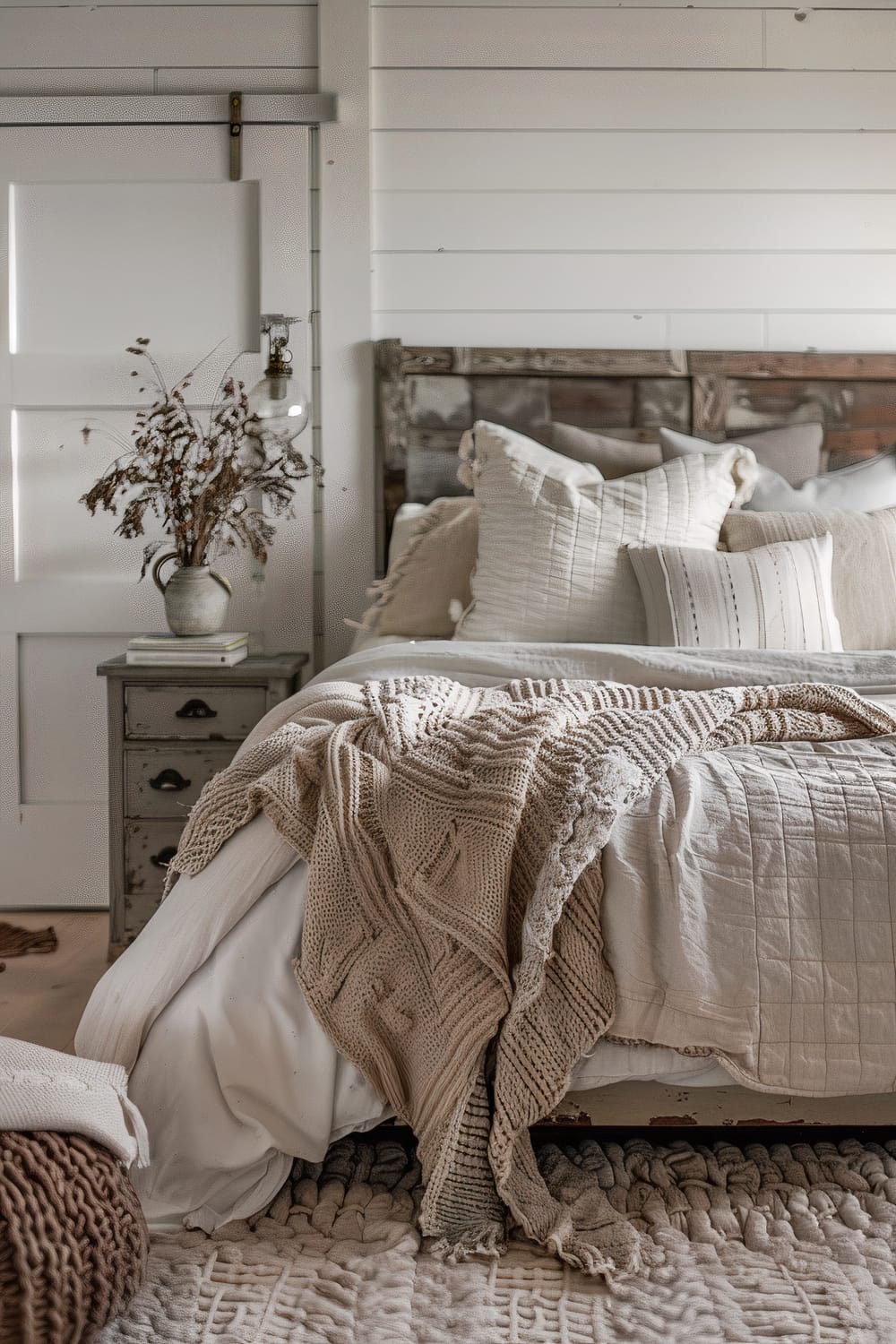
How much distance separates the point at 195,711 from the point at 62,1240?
165cm

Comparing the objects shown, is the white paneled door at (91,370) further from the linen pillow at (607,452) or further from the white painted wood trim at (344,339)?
the linen pillow at (607,452)

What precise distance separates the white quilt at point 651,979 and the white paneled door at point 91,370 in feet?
5.71

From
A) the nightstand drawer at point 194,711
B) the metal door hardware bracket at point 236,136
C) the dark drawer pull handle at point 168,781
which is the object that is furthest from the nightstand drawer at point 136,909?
the metal door hardware bracket at point 236,136

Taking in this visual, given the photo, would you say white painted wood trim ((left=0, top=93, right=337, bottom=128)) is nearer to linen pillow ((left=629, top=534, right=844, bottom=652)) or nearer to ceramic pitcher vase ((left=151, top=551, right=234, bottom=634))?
ceramic pitcher vase ((left=151, top=551, right=234, bottom=634))

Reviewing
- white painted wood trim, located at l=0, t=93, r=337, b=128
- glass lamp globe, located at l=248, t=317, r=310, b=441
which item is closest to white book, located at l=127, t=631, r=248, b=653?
glass lamp globe, located at l=248, t=317, r=310, b=441

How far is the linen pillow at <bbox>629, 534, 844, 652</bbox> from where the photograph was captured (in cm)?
231

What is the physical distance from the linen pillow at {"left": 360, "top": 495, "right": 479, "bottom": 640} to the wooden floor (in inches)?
40.0

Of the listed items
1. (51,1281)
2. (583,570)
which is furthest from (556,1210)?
(583,570)

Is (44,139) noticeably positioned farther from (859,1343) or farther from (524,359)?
(859,1343)

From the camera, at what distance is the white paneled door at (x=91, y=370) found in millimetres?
3098

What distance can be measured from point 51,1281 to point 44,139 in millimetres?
2869

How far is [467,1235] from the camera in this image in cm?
140

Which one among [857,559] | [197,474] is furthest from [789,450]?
[197,474]

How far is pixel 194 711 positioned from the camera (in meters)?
2.73
